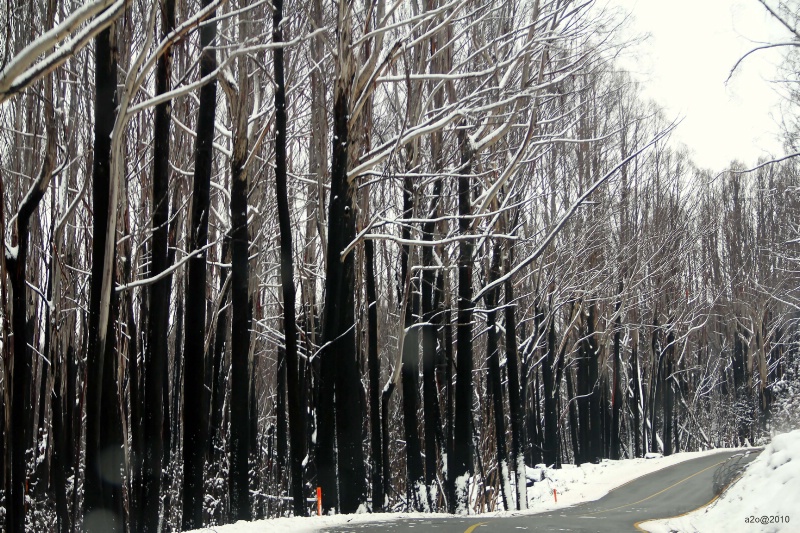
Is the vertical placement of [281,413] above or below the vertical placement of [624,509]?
above

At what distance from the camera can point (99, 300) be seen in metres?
12.3

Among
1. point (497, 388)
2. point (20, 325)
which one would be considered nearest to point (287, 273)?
point (20, 325)

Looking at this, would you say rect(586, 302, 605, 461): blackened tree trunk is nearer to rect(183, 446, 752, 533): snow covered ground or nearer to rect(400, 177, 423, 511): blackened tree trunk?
rect(183, 446, 752, 533): snow covered ground

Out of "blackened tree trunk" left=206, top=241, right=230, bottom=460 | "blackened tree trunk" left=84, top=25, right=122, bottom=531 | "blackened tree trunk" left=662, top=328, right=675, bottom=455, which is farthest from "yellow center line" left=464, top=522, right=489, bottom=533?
"blackened tree trunk" left=662, top=328, right=675, bottom=455

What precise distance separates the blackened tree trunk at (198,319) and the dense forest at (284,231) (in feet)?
0.19

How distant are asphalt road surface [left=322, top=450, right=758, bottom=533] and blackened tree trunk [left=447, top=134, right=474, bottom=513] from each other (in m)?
2.40

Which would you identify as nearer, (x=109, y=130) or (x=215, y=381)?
(x=109, y=130)

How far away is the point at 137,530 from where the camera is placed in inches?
641

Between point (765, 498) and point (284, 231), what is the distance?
1016 cm

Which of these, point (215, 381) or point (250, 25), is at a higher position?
point (250, 25)

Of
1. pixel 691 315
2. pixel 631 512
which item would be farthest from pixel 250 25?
pixel 691 315

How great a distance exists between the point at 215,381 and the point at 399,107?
947cm

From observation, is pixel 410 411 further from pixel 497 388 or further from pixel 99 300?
pixel 99 300

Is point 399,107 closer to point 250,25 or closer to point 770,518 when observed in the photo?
point 250,25
